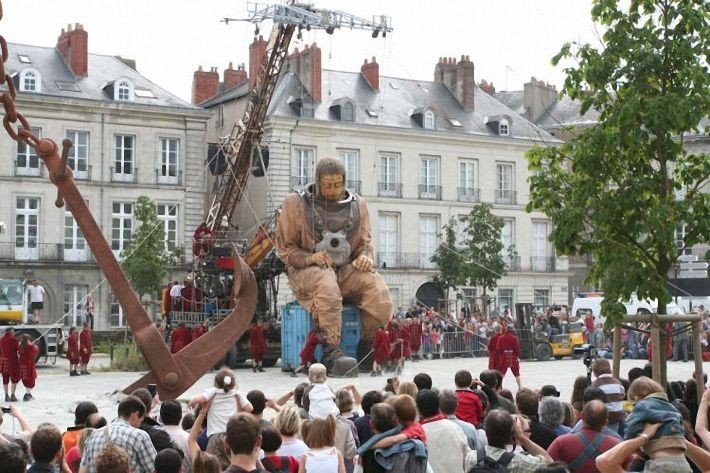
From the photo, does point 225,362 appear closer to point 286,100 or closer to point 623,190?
point 623,190

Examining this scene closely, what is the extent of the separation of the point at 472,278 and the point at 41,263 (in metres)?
17.9

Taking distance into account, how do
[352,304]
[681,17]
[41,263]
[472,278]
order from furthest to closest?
[472,278] → [41,263] → [352,304] → [681,17]

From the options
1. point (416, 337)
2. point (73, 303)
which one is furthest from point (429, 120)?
point (416, 337)

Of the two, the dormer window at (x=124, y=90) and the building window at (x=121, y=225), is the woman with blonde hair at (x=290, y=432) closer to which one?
the building window at (x=121, y=225)

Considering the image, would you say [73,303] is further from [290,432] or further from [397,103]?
[290,432]

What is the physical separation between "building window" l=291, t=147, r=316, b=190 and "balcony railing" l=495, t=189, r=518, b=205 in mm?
10390

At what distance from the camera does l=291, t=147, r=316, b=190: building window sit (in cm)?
5047

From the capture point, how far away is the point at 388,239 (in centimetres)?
5394

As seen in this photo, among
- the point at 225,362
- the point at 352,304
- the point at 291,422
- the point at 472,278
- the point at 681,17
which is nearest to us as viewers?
the point at 291,422

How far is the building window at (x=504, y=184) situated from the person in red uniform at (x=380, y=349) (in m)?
32.5

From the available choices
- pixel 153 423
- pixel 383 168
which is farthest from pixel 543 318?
pixel 153 423

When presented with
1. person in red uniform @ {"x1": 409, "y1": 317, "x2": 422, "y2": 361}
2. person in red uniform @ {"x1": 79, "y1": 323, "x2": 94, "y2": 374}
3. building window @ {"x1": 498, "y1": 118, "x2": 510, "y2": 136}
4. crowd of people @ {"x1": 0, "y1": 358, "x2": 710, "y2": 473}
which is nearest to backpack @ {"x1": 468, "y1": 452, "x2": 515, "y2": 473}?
crowd of people @ {"x1": 0, "y1": 358, "x2": 710, "y2": 473}

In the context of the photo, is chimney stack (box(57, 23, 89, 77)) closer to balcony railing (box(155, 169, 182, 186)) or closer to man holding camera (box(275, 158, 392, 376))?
balcony railing (box(155, 169, 182, 186))

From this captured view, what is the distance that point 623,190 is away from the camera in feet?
41.7
